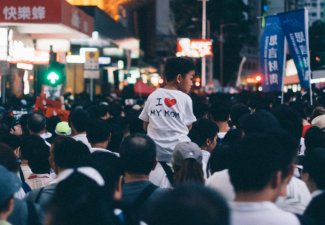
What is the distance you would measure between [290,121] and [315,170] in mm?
2565

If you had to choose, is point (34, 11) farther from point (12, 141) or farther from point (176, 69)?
point (176, 69)

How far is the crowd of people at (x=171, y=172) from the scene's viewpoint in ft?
11.7

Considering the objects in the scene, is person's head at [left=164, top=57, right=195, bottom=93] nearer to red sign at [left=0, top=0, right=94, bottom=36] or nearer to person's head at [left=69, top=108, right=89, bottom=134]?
person's head at [left=69, top=108, right=89, bottom=134]

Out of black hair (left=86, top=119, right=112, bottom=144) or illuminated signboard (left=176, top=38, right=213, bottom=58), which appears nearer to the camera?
black hair (left=86, top=119, right=112, bottom=144)

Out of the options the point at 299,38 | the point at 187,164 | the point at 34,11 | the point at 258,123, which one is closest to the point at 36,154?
the point at 187,164

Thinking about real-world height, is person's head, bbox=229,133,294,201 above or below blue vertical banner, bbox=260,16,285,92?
below

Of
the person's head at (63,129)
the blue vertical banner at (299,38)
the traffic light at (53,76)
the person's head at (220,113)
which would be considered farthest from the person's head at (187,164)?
the traffic light at (53,76)

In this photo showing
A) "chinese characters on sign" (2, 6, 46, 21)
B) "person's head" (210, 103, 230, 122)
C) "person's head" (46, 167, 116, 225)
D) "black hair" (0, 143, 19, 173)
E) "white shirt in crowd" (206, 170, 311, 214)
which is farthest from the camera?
"chinese characters on sign" (2, 6, 46, 21)

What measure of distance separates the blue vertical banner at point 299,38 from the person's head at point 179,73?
8709 mm

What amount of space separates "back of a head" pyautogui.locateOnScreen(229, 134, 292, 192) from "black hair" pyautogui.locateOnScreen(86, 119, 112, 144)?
3.86m

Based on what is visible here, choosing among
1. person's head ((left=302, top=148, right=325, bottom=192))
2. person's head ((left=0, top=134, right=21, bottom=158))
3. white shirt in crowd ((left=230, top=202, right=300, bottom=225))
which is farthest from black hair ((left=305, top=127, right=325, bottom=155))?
white shirt in crowd ((left=230, top=202, right=300, bottom=225))

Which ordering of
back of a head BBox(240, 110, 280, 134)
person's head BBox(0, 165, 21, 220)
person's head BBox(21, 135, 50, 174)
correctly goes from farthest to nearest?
person's head BBox(21, 135, 50, 174) → back of a head BBox(240, 110, 280, 134) → person's head BBox(0, 165, 21, 220)

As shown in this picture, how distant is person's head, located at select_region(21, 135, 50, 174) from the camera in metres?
7.64

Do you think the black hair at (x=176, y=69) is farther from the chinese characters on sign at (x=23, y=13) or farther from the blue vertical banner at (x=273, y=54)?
the chinese characters on sign at (x=23, y=13)
